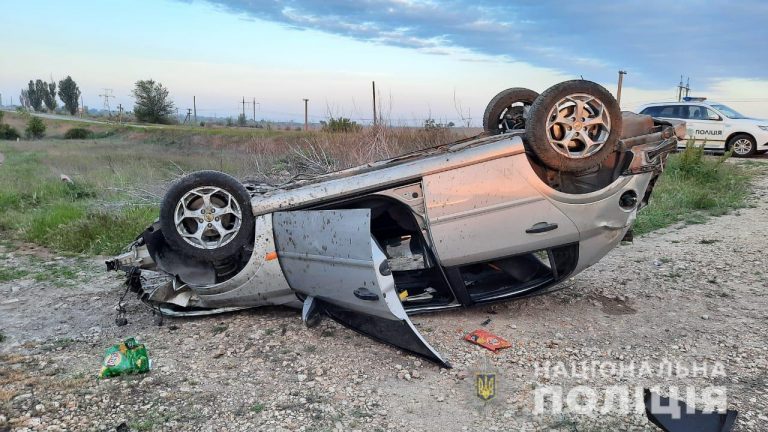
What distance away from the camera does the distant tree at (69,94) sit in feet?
254

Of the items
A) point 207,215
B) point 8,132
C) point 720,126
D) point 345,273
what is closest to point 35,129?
point 8,132

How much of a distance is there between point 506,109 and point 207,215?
8.99 ft

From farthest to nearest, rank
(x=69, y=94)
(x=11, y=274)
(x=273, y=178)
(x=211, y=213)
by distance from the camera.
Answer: (x=69, y=94) → (x=273, y=178) → (x=11, y=274) → (x=211, y=213)

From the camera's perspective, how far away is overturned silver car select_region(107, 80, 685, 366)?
373 cm

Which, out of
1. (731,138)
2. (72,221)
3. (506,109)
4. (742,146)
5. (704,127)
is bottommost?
(72,221)

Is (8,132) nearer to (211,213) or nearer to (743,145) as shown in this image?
(743,145)

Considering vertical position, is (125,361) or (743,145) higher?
(743,145)

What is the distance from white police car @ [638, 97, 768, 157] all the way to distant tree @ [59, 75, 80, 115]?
266ft

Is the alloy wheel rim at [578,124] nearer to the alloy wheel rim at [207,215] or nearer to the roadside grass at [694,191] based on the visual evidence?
the alloy wheel rim at [207,215]

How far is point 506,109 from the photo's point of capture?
5.03 meters

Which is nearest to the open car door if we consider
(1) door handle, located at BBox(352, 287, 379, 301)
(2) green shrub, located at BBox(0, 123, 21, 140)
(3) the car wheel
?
(1) door handle, located at BBox(352, 287, 379, 301)

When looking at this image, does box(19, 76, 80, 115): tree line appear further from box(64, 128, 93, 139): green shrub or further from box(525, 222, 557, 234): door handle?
box(525, 222, 557, 234): door handle

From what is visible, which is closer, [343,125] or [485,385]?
[485,385]

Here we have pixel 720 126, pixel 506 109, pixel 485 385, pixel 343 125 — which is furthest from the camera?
pixel 720 126
